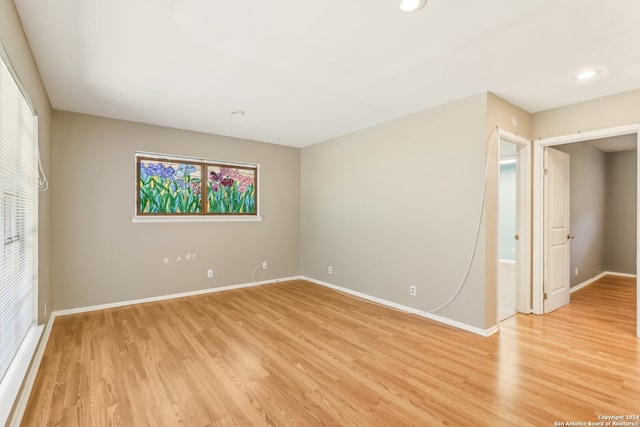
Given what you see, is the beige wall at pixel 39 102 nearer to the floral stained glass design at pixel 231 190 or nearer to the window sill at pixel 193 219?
the window sill at pixel 193 219

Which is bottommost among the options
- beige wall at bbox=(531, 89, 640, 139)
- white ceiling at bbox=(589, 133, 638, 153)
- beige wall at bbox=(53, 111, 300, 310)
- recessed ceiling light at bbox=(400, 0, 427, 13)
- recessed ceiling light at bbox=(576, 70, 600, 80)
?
beige wall at bbox=(53, 111, 300, 310)

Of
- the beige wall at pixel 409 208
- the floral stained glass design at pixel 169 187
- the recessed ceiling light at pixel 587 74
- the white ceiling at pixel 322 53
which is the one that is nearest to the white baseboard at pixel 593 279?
the beige wall at pixel 409 208

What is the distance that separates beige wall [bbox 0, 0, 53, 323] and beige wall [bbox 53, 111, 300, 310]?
26 cm

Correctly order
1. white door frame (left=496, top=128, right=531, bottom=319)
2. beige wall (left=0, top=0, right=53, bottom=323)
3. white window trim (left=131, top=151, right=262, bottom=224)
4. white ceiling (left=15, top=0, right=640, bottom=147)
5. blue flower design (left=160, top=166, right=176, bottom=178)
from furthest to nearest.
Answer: blue flower design (left=160, top=166, right=176, bottom=178), white window trim (left=131, top=151, right=262, bottom=224), white door frame (left=496, top=128, right=531, bottom=319), white ceiling (left=15, top=0, right=640, bottom=147), beige wall (left=0, top=0, right=53, bottom=323)

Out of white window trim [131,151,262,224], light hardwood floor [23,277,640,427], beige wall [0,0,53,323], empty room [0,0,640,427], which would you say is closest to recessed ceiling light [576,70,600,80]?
empty room [0,0,640,427]

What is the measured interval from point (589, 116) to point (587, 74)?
83 centimetres

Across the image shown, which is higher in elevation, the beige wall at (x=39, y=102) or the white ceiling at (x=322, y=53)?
the white ceiling at (x=322, y=53)

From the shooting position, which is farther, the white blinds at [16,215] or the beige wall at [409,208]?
the beige wall at [409,208]

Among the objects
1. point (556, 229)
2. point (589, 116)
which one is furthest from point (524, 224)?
point (589, 116)

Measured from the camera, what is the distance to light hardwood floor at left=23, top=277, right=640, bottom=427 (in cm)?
187

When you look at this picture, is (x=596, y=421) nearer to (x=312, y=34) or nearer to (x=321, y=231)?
(x=312, y=34)

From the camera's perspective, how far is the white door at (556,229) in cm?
366

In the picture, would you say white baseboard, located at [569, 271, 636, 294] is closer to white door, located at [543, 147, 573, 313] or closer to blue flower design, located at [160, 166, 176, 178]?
white door, located at [543, 147, 573, 313]

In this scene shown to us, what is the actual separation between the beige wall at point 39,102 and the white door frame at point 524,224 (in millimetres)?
4536
